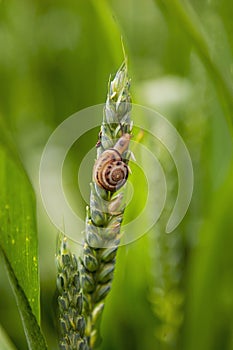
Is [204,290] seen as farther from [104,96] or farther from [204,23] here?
[104,96]

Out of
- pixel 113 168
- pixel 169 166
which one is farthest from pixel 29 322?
pixel 169 166

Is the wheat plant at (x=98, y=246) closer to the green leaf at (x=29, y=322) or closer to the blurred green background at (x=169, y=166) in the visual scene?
the green leaf at (x=29, y=322)

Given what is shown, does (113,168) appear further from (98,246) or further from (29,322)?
(29,322)

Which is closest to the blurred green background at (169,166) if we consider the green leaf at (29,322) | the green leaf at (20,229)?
the green leaf at (20,229)

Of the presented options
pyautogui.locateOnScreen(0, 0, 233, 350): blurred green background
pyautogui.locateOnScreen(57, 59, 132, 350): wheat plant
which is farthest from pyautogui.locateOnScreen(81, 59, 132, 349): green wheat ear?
pyautogui.locateOnScreen(0, 0, 233, 350): blurred green background

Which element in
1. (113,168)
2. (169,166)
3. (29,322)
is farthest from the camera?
(169,166)

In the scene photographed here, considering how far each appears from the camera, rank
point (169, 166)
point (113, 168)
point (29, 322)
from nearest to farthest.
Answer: point (113, 168) → point (29, 322) → point (169, 166)
